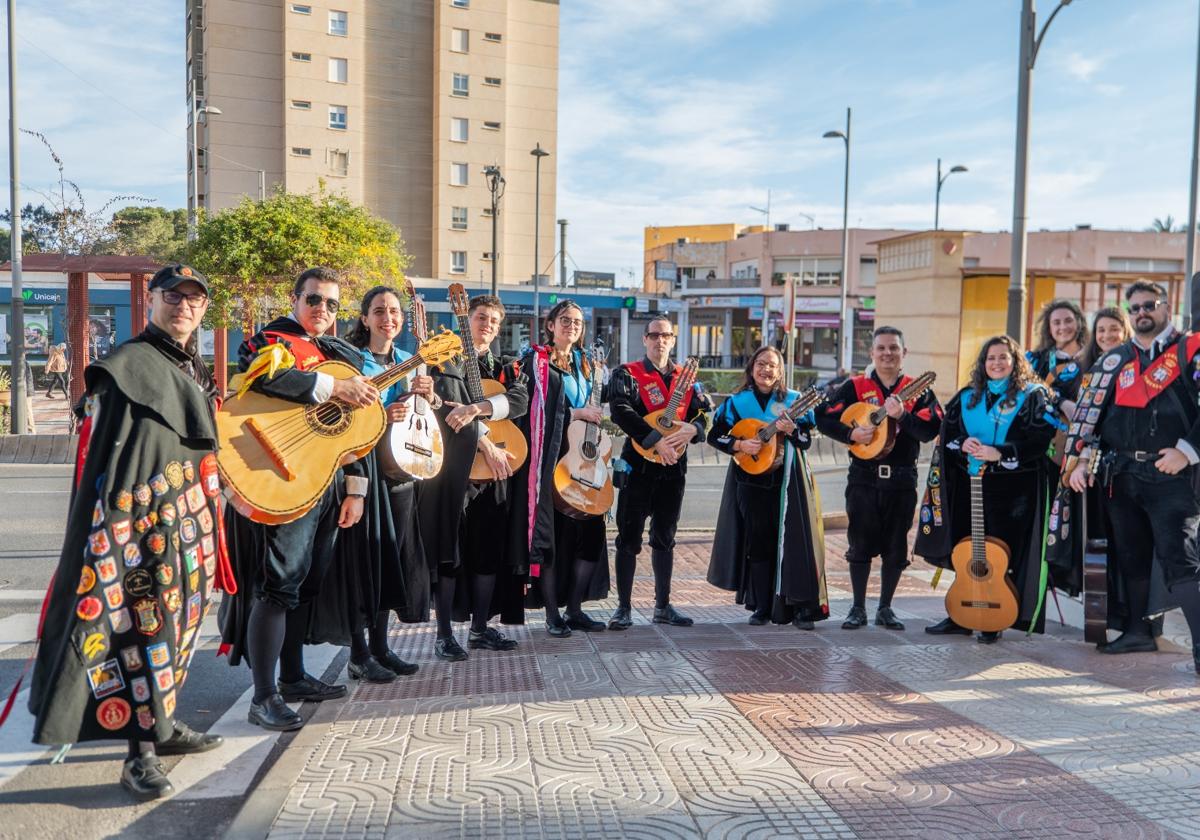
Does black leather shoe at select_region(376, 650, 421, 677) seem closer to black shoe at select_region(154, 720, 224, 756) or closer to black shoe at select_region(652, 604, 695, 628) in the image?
black shoe at select_region(154, 720, 224, 756)

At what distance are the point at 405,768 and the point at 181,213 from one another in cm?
7233

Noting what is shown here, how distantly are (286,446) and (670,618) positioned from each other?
3.03 metres

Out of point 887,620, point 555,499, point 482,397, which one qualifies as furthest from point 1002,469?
point 482,397

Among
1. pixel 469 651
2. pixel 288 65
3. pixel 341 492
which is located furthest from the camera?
pixel 288 65

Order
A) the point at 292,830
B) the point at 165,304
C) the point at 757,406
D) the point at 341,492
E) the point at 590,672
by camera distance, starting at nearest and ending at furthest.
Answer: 1. the point at 292,830
2. the point at 165,304
3. the point at 341,492
4. the point at 590,672
5. the point at 757,406

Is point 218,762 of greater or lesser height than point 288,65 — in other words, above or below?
below

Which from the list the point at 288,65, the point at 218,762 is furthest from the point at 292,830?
the point at 288,65

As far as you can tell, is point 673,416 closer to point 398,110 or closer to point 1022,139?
point 1022,139

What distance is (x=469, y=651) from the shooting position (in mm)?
5574

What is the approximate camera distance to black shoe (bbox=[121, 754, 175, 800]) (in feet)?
11.7

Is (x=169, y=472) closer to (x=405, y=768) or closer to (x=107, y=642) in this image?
(x=107, y=642)

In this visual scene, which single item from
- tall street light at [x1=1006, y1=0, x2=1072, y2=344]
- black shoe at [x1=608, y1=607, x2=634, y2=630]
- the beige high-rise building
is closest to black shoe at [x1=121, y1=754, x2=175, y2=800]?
black shoe at [x1=608, y1=607, x2=634, y2=630]

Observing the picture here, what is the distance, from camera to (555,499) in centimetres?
582

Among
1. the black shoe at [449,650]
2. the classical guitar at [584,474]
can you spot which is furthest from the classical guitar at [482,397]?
the black shoe at [449,650]
